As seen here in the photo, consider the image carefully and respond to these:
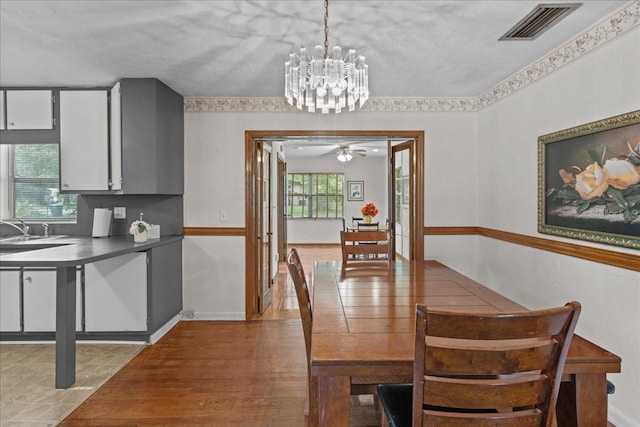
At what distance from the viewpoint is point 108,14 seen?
229 centimetres

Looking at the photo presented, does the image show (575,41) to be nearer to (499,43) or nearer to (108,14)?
(499,43)

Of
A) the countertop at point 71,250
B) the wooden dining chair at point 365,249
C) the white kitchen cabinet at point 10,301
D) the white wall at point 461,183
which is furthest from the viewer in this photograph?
the white kitchen cabinet at point 10,301

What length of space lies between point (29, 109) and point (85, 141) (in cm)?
66

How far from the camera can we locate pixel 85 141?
3.56 metres

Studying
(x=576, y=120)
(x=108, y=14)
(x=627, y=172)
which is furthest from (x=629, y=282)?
(x=108, y=14)

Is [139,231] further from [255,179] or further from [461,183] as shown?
[461,183]

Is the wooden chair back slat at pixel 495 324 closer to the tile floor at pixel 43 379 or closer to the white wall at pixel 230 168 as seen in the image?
the tile floor at pixel 43 379

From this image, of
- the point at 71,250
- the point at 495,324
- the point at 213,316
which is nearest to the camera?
the point at 495,324

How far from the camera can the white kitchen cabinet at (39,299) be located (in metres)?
3.28

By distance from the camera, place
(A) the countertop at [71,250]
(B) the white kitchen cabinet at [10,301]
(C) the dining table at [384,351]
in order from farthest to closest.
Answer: (B) the white kitchen cabinet at [10,301]
(A) the countertop at [71,250]
(C) the dining table at [384,351]

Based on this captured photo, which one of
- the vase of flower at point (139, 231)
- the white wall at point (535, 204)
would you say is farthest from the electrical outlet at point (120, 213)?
the white wall at point (535, 204)

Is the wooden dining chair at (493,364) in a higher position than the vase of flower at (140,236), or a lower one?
lower

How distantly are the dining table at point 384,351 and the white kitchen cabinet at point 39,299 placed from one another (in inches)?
98.7

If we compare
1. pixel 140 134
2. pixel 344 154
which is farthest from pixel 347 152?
pixel 140 134
